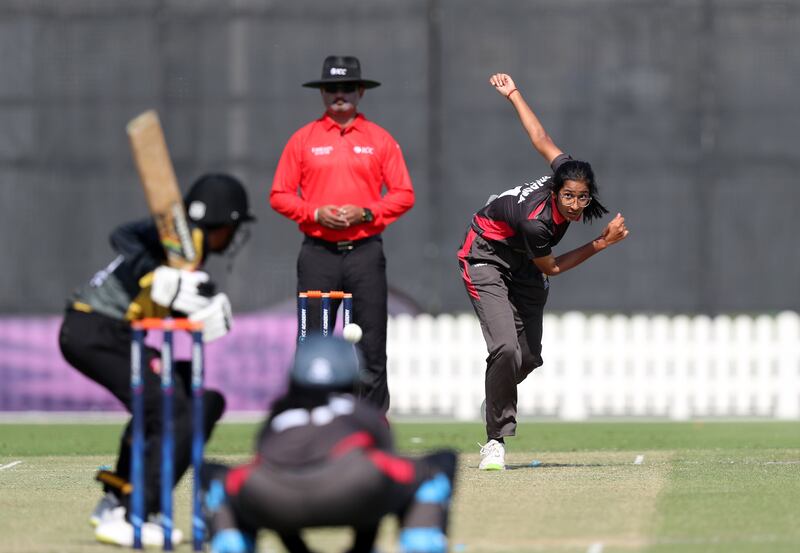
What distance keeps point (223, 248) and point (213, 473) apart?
139 cm

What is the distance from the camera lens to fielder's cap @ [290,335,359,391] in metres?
5.87

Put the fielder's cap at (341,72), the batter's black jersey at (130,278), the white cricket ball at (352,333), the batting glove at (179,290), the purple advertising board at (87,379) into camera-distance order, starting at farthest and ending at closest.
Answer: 1. the purple advertising board at (87,379)
2. the fielder's cap at (341,72)
3. the white cricket ball at (352,333)
4. the batter's black jersey at (130,278)
5. the batting glove at (179,290)

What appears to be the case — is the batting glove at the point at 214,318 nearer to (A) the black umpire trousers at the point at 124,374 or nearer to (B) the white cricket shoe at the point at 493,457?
(A) the black umpire trousers at the point at 124,374

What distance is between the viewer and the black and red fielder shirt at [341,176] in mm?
10672

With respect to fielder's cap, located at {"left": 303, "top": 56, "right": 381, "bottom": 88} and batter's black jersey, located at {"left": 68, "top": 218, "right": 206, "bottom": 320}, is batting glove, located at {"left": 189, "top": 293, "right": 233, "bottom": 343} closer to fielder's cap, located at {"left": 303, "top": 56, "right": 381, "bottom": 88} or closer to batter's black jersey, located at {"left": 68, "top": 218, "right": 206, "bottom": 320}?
batter's black jersey, located at {"left": 68, "top": 218, "right": 206, "bottom": 320}

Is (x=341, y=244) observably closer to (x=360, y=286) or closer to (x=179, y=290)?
(x=360, y=286)

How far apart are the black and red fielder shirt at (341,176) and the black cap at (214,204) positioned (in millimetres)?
3278

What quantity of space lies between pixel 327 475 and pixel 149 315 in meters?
2.05

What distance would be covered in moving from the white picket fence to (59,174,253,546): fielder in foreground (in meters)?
11.6

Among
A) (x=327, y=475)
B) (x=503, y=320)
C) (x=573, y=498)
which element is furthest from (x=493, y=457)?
(x=327, y=475)

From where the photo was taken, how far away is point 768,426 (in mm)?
17188

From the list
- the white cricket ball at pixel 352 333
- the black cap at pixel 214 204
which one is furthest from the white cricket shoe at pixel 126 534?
the white cricket ball at pixel 352 333

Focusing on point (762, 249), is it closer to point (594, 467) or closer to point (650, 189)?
point (650, 189)

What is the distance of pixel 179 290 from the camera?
276 inches
